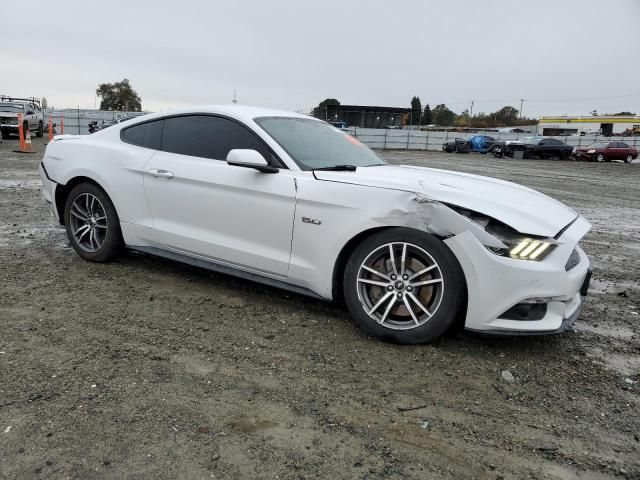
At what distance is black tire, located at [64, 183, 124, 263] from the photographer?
4.63 m

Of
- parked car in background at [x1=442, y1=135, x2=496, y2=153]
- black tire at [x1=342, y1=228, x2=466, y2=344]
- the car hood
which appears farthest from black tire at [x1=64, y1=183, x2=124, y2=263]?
parked car in background at [x1=442, y1=135, x2=496, y2=153]

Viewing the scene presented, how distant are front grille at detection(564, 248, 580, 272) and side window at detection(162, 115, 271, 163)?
2.12 m

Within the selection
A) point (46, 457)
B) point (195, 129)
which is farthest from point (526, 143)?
point (46, 457)

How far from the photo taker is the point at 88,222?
4.83m

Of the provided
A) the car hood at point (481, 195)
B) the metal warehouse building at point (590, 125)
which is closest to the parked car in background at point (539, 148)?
the car hood at point (481, 195)

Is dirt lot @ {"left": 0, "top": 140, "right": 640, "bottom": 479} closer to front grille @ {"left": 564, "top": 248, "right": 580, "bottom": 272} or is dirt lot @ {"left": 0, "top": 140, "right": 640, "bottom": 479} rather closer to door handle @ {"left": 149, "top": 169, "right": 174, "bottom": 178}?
front grille @ {"left": 564, "top": 248, "right": 580, "bottom": 272}

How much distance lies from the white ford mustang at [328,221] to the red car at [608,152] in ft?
117

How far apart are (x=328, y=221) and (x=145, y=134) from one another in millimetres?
2076

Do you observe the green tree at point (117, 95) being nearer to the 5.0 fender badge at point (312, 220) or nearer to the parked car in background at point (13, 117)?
the parked car in background at point (13, 117)

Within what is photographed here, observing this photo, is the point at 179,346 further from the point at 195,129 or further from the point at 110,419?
the point at 195,129

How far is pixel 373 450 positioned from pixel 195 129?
9.81 feet

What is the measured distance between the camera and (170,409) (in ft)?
8.44

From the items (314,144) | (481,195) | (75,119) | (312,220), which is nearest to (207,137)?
(314,144)

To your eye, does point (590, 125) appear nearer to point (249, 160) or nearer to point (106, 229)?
point (106, 229)
